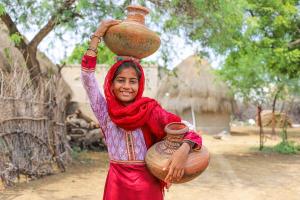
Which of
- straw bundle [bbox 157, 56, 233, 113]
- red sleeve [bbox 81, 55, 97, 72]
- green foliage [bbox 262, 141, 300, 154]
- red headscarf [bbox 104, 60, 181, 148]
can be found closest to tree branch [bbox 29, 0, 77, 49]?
red sleeve [bbox 81, 55, 97, 72]

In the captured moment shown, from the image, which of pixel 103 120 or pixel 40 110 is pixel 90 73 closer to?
pixel 103 120

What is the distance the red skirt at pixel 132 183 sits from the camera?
251 cm

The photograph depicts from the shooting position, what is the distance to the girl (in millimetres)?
2506

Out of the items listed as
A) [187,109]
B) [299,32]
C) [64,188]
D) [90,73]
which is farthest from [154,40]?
[187,109]

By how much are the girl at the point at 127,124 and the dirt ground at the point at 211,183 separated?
364 cm

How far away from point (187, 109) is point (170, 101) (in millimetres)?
838

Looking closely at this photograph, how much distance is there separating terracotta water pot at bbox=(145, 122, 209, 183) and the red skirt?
96mm

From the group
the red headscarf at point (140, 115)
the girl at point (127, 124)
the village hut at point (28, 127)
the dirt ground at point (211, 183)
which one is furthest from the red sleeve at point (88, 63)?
the village hut at point (28, 127)

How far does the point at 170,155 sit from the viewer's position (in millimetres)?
2387

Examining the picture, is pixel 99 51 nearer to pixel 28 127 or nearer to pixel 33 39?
pixel 33 39

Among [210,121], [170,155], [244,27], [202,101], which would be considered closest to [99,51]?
[244,27]

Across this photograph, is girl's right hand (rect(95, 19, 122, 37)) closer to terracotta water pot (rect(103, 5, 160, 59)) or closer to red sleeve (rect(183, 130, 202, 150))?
terracotta water pot (rect(103, 5, 160, 59))

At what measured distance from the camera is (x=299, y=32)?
10867mm

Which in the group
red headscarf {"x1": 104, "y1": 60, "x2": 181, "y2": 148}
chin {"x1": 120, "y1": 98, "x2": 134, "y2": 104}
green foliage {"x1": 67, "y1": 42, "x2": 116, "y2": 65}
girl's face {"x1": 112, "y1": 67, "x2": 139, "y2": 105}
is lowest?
red headscarf {"x1": 104, "y1": 60, "x2": 181, "y2": 148}
